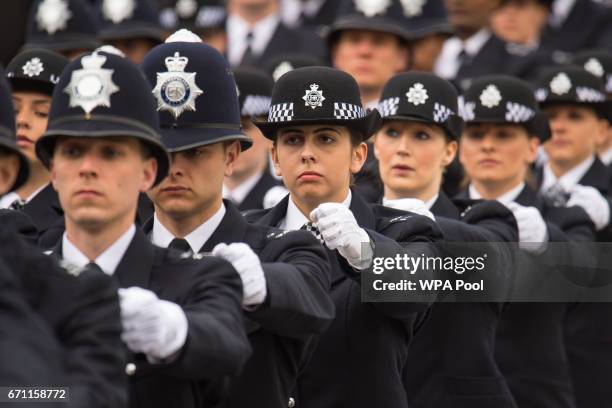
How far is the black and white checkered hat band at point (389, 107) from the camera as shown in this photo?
9234 mm

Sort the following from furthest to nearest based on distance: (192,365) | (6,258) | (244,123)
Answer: (244,123) < (192,365) < (6,258)

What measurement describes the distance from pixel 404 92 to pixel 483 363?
162 cm

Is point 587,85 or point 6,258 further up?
point 587,85

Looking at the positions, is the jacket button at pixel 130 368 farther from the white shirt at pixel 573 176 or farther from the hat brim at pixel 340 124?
the white shirt at pixel 573 176

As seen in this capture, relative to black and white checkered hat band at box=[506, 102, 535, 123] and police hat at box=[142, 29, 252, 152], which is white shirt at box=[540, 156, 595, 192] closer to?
black and white checkered hat band at box=[506, 102, 535, 123]

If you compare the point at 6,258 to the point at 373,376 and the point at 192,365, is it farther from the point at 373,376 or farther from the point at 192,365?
the point at 373,376

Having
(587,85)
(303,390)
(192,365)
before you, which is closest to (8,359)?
(192,365)

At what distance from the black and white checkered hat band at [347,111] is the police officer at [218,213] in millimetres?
515

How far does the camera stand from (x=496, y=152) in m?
10.2

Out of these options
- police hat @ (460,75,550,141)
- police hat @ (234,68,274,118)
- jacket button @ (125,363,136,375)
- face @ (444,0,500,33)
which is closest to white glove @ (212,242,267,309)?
jacket button @ (125,363,136,375)

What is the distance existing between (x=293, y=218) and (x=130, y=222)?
66.8 inches

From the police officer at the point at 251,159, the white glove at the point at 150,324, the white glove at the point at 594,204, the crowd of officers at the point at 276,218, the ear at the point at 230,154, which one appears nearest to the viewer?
the white glove at the point at 150,324

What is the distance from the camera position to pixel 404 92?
9297mm

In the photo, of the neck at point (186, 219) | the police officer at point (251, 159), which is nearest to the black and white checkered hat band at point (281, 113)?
the neck at point (186, 219)
